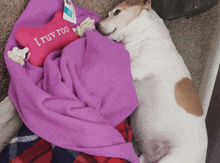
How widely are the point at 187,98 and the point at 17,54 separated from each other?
2.48ft

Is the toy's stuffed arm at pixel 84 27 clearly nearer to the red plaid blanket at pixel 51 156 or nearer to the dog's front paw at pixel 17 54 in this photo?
the dog's front paw at pixel 17 54

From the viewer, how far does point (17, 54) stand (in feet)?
2.47

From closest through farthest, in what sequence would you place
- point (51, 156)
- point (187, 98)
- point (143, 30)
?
point (51, 156) → point (187, 98) → point (143, 30)

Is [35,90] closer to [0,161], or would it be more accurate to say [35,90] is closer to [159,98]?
[0,161]

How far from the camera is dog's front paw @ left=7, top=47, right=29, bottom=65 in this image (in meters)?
0.75

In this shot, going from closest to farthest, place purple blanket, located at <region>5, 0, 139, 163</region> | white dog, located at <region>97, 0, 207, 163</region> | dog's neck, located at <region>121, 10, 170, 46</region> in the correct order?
1. purple blanket, located at <region>5, 0, 139, 163</region>
2. white dog, located at <region>97, 0, 207, 163</region>
3. dog's neck, located at <region>121, 10, 170, 46</region>

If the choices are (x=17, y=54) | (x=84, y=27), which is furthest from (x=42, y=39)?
(x=84, y=27)

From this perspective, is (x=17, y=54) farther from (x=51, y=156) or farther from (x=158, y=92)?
(x=158, y=92)

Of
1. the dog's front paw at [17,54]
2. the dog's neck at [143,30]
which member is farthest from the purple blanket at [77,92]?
the dog's neck at [143,30]

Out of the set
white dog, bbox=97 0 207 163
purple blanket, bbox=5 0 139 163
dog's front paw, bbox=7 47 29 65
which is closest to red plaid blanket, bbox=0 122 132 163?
purple blanket, bbox=5 0 139 163

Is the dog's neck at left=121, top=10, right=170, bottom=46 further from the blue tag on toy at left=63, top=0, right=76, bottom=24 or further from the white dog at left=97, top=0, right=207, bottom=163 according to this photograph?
the blue tag on toy at left=63, top=0, right=76, bottom=24

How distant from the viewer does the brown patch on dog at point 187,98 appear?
2.91ft

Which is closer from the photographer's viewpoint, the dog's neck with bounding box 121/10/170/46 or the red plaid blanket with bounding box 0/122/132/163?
the red plaid blanket with bounding box 0/122/132/163

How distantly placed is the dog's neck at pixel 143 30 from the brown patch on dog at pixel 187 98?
0.27 meters
